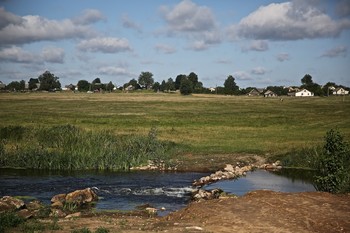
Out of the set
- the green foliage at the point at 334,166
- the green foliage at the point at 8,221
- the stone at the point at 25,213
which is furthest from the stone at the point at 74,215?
the green foliage at the point at 334,166

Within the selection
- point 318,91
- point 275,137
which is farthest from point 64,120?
point 318,91

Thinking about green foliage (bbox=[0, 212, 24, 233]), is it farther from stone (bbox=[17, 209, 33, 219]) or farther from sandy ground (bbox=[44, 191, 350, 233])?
sandy ground (bbox=[44, 191, 350, 233])

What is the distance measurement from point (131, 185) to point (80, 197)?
747cm

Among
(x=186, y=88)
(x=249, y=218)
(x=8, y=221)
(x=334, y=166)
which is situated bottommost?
(x=249, y=218)

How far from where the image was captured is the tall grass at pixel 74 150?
41.7 meters

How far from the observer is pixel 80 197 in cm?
2833

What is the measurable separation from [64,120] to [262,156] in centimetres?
3877

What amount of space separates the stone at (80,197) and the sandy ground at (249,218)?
3.56 meters

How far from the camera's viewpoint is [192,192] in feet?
107

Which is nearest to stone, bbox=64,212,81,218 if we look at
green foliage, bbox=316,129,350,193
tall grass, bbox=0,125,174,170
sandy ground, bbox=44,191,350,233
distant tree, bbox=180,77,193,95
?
sandy ground, bbox=44,191,350,233

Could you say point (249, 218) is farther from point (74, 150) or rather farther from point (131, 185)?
point (74, 150)

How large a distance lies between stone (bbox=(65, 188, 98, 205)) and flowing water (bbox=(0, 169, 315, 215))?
0.65 m

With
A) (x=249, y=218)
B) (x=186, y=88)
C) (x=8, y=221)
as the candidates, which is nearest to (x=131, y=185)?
(x=249, y=218)

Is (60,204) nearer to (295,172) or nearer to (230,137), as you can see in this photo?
(295,172)
